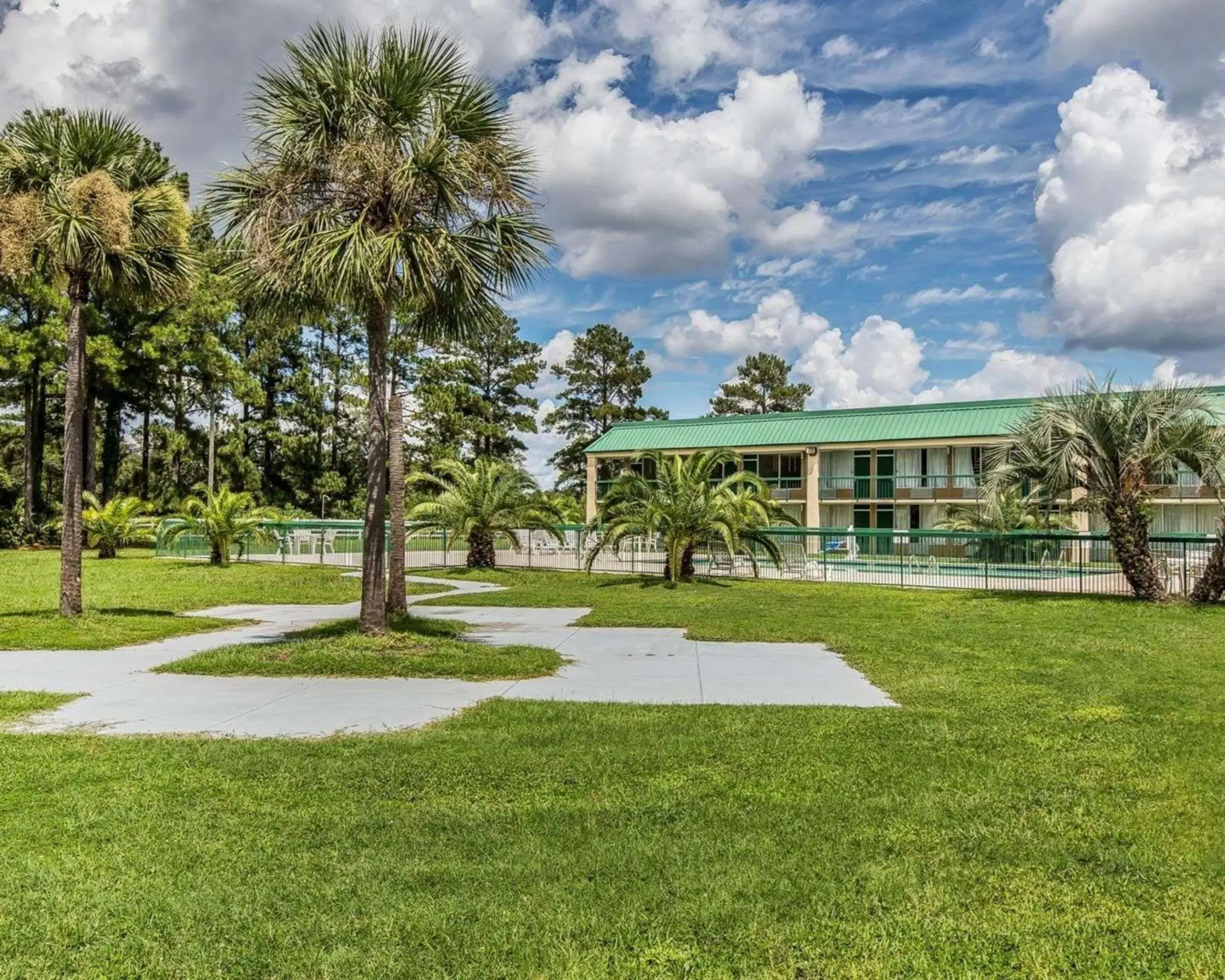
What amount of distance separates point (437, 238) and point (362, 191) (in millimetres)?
1082

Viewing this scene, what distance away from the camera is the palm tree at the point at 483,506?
23641 millimetres

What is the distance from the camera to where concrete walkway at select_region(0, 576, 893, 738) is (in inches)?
283

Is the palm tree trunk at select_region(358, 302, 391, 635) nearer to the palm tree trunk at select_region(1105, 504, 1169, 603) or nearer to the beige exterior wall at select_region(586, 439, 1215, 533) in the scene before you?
the palm tree trunk at select_region(1105, 504, 1169, 603)

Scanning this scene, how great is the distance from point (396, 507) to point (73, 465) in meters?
4.50

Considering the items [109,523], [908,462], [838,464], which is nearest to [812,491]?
[838,464]

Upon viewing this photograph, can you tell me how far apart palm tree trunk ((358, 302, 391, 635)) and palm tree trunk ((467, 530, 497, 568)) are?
535 inches

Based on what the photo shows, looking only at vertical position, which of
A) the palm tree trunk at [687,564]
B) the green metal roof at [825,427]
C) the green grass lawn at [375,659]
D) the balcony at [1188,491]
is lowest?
the green grass lawn at [375,659]

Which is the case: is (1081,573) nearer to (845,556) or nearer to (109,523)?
(845,556)

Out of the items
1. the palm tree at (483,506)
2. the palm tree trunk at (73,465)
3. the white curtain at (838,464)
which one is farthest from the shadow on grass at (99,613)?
the white curtain at (838,464)

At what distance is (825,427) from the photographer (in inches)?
1550

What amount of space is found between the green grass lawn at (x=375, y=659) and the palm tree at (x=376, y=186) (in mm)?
534

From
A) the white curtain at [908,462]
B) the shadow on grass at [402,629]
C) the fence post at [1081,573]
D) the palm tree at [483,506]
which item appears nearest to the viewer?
the shadow on grass at [402,629]

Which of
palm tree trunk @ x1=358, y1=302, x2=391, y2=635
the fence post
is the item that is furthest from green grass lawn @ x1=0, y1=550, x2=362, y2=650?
the fence post

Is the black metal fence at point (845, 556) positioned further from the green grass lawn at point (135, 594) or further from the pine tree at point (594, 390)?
the pine tree at point (594, 390)
